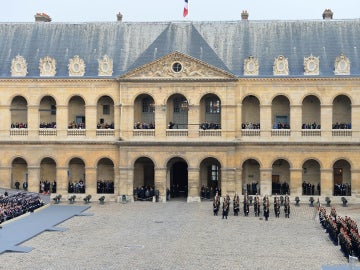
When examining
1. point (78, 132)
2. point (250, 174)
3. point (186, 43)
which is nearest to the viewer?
point (78, 132)

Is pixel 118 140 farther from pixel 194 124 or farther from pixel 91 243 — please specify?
pixel 91 243

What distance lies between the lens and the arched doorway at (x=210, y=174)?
60.3 metres

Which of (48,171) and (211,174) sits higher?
(48,171)

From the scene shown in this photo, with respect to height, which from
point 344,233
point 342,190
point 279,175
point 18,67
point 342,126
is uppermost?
point 18,67

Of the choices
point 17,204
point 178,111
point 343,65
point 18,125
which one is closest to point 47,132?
point 18,125

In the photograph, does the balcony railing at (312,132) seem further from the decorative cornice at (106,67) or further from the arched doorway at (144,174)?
the decorative cornice at (106,67)

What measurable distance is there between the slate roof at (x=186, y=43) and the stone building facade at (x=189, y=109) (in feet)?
0.47

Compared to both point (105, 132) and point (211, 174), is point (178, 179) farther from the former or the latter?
point (105, 132)

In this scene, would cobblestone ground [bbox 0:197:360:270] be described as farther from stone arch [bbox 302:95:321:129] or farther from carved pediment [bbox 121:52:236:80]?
carved pediment [bbox 121:52:236:80]

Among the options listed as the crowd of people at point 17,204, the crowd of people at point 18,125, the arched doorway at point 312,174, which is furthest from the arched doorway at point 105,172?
the arched doorway at point 312,174

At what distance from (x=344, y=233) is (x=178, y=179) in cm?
2948

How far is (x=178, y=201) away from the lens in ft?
190

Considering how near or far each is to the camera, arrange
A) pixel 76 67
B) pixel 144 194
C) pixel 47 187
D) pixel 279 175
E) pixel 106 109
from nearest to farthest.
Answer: pixel 144 194 < pixel 279 175 < pixel 76 67 < pixel 47 187 < pixel 106 109

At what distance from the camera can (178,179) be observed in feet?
204
